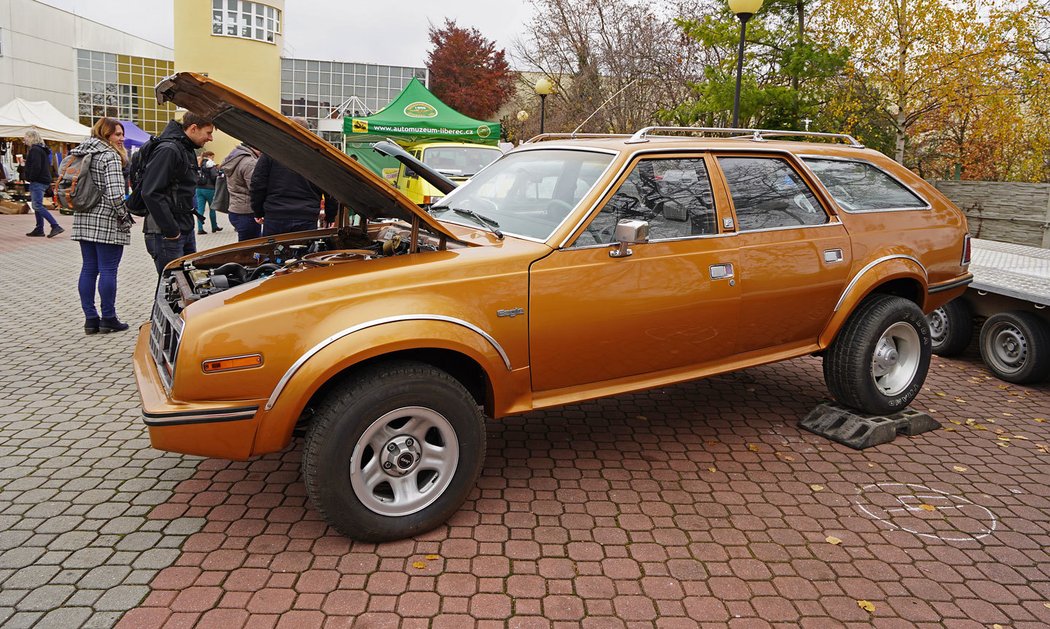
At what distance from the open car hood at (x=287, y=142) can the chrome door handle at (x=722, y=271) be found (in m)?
1.53

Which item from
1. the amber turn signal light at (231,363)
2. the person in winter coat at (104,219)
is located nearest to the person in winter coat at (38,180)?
the person in winter coat at (104,219)

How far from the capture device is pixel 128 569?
10.3 feet

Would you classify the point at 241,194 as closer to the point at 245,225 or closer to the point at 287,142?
the point at 245,225

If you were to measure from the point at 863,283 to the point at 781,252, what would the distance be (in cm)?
75

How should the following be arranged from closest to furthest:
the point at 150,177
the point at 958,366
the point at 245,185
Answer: the point at 150,177, the point at 958,366, the point at 245,185

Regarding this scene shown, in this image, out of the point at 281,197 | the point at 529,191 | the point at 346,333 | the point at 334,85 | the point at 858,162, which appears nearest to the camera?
the point at 346,333

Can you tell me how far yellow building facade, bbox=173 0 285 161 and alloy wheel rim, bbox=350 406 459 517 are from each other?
33578 mm

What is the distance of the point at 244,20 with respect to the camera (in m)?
35.0

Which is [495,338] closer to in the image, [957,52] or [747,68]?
[957,52]

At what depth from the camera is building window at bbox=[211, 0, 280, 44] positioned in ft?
112

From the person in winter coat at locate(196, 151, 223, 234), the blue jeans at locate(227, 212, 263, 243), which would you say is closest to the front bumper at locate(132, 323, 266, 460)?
the blue jeans at locate(227, 212, 263, 243)

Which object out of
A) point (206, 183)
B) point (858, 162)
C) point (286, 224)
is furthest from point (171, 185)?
point (206, 183)

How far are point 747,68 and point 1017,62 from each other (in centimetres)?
558

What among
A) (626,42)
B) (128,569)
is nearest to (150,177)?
(128,569)
